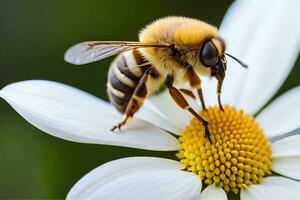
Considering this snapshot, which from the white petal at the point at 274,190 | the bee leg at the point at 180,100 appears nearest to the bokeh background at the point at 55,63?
the bee leg at the point at 180,100

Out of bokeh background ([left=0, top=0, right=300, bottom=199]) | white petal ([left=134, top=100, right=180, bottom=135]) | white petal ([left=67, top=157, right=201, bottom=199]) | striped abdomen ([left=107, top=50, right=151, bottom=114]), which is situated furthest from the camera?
bokeh background ([left=0, top=0, right=300, bottom=199])

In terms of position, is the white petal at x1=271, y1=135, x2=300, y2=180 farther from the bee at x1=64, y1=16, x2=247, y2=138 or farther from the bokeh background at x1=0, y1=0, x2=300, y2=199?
the bokeh background at x1=0, y1=0, x2=300, y2=199

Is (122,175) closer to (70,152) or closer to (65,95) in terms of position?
(65,95)

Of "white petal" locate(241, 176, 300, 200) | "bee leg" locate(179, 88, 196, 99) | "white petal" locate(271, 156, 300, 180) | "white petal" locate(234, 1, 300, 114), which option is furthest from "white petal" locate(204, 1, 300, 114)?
"white petal" locate(241, 176, 300, 200)

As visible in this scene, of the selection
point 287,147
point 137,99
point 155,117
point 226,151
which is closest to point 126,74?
point 137,99

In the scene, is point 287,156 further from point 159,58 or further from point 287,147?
point 159,58

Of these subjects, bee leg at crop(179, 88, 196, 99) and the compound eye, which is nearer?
the compound eye
